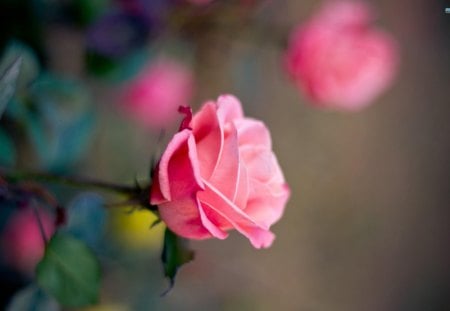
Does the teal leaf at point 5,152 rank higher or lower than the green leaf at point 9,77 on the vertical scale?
lower

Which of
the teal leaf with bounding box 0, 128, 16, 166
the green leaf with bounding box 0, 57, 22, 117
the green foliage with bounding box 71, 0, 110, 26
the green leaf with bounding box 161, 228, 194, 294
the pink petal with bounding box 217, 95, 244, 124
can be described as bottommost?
the teal leaf with bounding box 0, 128, 16, 166

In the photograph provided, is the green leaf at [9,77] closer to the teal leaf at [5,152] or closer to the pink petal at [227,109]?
the pink petal at [227,109]

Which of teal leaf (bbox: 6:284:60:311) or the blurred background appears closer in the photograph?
teal leaf (bbox: 6:284:60:311)

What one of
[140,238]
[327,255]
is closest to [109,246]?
[140,238]

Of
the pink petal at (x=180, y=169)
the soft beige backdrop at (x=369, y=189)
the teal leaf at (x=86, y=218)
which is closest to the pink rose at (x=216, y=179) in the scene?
the pink petal at (x=180, y=169)

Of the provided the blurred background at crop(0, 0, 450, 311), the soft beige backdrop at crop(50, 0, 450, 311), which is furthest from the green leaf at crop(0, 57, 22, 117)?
the soft beige backdrop at crop(50, 0, 450, 311)

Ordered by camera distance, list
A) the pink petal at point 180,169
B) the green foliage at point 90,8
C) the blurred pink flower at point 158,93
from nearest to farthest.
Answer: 1. the pink petal at point 180,169
2. the green foliage at point 90,8
3. the blurred pink flower at point 158,93

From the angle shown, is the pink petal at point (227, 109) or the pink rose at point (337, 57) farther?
the pink rose at point (337, 57)

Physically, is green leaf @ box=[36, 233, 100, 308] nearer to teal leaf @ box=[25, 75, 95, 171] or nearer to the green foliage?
teal leaf @ box=[25, 75, 95, 171]

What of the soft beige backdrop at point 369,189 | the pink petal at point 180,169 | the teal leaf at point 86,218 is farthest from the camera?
the soft beige backdrop at point 369,189

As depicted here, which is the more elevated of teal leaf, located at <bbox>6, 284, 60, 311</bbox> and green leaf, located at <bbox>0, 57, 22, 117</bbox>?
green leaf, located at <bbox>0, 57, 22, 117</bbox>
